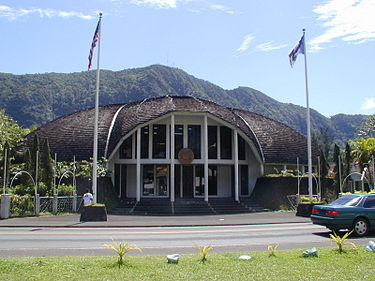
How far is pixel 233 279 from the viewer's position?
7.02 metres

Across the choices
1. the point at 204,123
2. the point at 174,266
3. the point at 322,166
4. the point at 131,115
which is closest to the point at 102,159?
the point at 131,115

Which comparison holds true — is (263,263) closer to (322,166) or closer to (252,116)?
(322,166)

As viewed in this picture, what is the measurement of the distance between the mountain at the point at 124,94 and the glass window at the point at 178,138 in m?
82.6

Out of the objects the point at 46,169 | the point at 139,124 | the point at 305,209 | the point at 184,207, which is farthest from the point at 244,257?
the point at 139,124

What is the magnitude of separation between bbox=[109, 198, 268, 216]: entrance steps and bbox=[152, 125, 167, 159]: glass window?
133 inches

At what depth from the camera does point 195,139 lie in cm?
3238

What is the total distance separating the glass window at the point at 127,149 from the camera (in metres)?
32.0

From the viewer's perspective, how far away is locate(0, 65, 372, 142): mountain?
113500 mm

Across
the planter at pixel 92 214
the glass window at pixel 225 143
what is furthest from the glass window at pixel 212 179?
the planter at pixel 92 214

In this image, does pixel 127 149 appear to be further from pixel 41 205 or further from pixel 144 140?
pixel 41 205

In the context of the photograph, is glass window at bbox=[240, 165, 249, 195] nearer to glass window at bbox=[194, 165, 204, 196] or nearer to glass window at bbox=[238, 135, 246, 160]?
glass window at bbox=[238, 135, 246, 160]

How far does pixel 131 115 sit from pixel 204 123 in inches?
227

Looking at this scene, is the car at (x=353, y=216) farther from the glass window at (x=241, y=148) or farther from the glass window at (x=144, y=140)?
the glass window at (x=241, y=148)

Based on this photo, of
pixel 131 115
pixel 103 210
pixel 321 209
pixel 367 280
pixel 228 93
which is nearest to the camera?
pixel 367 280
